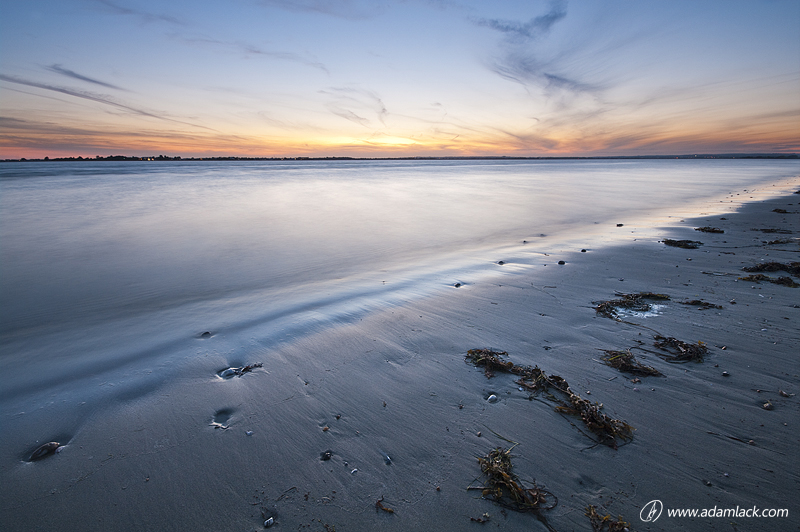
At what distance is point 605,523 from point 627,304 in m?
3.40

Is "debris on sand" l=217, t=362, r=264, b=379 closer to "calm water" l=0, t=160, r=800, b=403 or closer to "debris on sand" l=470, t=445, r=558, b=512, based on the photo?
"calm water" l=0, t=160, r=800, b=403

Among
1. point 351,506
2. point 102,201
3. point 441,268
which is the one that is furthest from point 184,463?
point 102,201

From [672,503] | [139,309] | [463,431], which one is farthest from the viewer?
[139,309]

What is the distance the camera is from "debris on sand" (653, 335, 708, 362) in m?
3.33

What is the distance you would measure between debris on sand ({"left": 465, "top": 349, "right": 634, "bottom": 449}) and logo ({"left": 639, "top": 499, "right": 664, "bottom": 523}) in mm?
401

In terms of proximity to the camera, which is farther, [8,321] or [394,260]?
[394,260]

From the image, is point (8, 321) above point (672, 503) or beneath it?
beneath

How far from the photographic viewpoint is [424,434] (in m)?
2.57

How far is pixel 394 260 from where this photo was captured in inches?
315

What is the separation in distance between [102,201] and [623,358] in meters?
25.1

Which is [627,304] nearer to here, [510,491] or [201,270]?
[510,491]

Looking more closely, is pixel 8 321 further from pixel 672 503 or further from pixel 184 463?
pixel 672 503

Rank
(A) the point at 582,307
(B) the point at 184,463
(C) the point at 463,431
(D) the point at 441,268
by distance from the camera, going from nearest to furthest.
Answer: (B) the point at 184,463 → (C) the point at 463,431 → (A) the point at 582,307 → (D) the point at 441,268

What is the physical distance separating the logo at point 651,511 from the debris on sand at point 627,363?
1.41 meters
